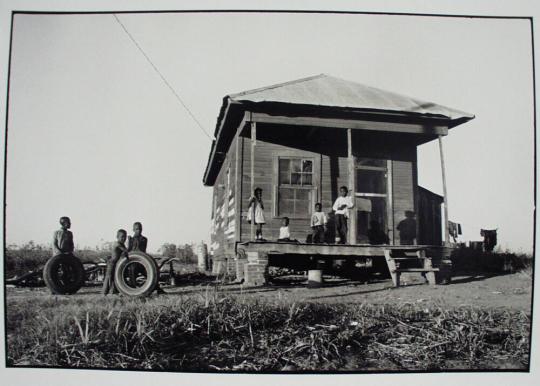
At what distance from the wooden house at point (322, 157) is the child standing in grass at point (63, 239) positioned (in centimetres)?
333

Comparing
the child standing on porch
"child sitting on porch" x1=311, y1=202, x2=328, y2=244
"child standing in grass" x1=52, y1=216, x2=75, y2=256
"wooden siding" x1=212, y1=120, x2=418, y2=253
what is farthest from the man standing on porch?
"child standing in grass" x1=52, y1=216, x2=75, y2=256

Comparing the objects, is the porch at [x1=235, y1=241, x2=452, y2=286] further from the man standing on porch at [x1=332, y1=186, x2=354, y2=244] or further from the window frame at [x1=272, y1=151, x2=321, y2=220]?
the window frame at [x1=272, y1=151, x2=321, y2=220]

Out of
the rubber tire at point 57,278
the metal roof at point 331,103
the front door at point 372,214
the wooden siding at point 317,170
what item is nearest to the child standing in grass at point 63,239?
the rubber tire at point 57,278

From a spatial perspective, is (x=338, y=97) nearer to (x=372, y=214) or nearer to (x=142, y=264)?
(x=372, y=214)

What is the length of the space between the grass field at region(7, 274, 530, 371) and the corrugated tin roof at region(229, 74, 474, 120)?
4.54 meters

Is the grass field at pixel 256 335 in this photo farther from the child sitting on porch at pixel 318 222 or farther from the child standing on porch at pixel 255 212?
the child sitting on porch at pixel 318 222

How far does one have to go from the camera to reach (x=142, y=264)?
7.12 m

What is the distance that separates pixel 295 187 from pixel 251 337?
5608mm

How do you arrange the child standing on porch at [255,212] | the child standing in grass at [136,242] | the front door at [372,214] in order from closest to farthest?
the child standing in grass at [136,242], the child standing on porch at [255,212], the front door at [372,214]

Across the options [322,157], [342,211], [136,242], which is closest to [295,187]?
[322,157]

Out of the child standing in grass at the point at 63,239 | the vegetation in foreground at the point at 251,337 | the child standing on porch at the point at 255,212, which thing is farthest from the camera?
the child standing on porch at the point at 255,212

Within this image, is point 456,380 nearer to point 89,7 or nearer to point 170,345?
point 170,345

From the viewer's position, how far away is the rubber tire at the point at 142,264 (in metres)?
7.03

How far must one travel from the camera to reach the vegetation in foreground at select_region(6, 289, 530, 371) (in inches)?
220
